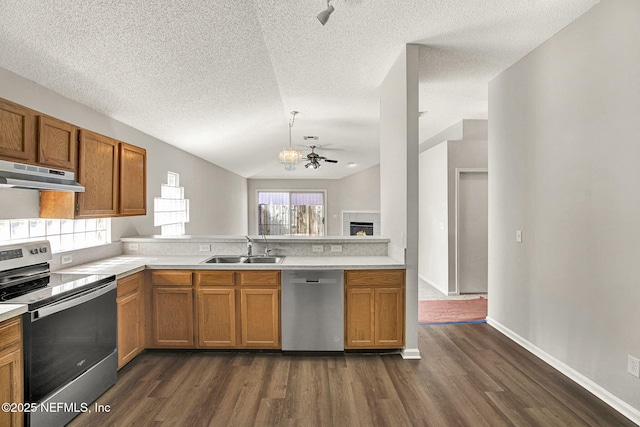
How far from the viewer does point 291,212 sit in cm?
1135

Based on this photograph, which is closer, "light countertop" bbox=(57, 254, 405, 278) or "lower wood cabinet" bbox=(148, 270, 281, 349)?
"light countertop" bbox=(57, 254, 405, 278)

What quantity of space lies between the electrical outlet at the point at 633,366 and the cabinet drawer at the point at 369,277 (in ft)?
5.40

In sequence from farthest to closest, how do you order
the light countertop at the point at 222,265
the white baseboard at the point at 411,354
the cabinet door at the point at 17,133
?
Answer: the white baseboard at the point at 411,354 < the light countertop at the point at 222,265 < the cabinet door at the point at 17,133

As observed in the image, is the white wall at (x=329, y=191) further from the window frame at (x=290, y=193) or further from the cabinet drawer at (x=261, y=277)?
the cabinet drawer at (x=261, y=277)

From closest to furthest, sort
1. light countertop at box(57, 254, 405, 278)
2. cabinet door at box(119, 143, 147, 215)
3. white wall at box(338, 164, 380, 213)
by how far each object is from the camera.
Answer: light countertop at box(57, 254, 405, 278)
cabinet door at box(119, 143, 147, 215)
white wall at box(338, 164, 380, 213)

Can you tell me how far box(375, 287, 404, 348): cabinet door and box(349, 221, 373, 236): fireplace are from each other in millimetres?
7279

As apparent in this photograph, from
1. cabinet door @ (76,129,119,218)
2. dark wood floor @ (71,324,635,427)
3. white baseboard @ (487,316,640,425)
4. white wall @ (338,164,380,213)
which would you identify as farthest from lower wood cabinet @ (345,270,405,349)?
white wall @ (338,164,380,213)

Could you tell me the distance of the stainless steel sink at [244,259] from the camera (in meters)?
3.59

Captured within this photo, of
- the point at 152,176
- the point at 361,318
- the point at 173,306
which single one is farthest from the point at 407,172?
the point at 152,176

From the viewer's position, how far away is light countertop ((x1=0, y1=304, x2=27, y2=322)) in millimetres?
1790

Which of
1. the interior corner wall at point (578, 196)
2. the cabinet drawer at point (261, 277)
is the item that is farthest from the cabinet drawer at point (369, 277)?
the interior corner wall at point (578, 196)

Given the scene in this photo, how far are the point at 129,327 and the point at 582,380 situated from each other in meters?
3.64

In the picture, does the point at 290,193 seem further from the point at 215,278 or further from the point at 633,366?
the point at 633,366

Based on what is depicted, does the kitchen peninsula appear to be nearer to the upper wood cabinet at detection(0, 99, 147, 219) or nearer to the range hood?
the upper wood cabinet at detection(0, 99, 147, 219)
